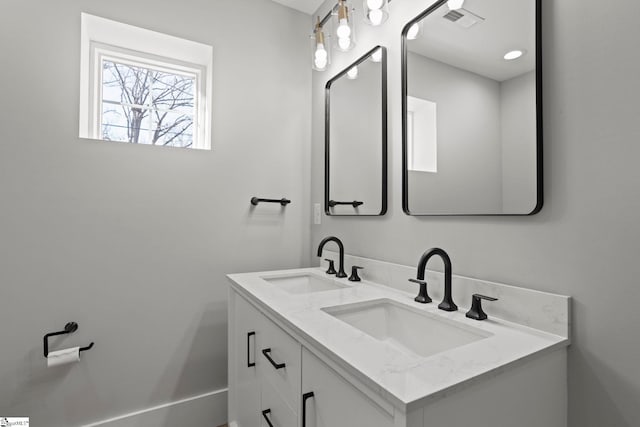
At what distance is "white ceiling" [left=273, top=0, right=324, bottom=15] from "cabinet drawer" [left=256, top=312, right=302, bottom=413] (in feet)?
6.31

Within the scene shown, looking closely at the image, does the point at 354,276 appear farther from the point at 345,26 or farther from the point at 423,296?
the point at 345,26

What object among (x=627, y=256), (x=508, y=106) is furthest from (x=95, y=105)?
(x=627, y=256)

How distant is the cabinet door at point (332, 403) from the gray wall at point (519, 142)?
71 cm

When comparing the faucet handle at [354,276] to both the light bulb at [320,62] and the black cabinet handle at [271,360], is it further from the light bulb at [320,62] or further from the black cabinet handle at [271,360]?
the light bulb at [320,62]

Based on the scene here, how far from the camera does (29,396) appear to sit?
Result: 1.39 meters

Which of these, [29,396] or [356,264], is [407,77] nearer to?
[356,264]

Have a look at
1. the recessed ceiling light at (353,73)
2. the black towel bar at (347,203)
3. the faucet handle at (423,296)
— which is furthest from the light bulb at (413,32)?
the faucet handle at (423,296)

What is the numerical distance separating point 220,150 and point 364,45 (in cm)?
96

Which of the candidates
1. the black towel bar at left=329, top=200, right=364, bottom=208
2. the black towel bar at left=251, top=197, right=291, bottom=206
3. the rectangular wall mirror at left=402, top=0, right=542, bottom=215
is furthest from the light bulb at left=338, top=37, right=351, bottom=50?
the black towel bar at left=251, top=197, right=291, bottom=206

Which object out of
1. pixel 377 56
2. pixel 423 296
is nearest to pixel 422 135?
pixel 377 56

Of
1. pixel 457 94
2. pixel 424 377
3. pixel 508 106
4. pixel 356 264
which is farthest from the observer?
pixel 356 264

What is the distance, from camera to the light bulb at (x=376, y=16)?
131cm

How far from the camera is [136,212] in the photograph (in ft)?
5.25

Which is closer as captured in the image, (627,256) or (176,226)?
(627,256)
